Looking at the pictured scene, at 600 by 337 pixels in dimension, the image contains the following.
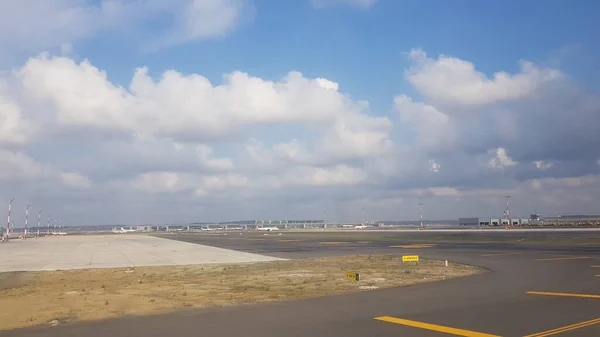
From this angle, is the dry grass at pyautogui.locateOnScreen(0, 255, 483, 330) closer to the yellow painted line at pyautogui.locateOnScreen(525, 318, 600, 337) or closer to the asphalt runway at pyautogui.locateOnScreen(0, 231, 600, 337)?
the asphalt runway at pyautogui.locateOnScreen(0, 231, 600, 337)

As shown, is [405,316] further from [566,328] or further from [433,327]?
[566,328]

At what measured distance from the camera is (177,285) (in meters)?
22.3

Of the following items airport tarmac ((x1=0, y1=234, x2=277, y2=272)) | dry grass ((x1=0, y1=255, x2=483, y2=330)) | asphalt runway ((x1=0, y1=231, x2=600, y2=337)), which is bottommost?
airport tarmac ((x1=0, y1=234, x2=277, y2=272))

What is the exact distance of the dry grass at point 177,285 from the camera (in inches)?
639

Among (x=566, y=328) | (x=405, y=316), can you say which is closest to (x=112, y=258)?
(x=405, y=316)

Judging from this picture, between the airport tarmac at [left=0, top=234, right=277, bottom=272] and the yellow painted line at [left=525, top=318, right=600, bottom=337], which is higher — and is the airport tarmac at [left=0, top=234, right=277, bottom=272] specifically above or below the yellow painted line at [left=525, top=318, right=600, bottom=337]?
below

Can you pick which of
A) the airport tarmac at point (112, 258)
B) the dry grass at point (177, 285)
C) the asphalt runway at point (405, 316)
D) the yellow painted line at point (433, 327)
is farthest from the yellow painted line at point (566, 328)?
the airport tarmac at point (112, 258)

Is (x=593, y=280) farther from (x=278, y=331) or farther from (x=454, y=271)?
(x=278, y=331)

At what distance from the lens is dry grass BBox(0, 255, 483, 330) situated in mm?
16234

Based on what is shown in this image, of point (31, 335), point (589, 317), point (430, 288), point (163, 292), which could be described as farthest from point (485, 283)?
point (31, 335)

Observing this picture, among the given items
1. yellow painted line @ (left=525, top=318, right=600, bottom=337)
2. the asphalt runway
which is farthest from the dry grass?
yellow painted line @ (left=525, top=318, right=600, bottom=337)

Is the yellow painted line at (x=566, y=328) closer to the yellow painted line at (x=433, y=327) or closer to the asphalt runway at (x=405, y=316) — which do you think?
the asphalt runway at (x=405, y=316)

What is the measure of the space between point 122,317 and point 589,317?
14319mm

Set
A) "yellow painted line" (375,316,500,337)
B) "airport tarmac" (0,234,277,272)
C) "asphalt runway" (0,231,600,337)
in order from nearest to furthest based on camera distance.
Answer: "yellow painted line" (375,316,500,337) → "asphalt runway" (0,231,600,337) → "airport tarmac" (0,234,277,272)
